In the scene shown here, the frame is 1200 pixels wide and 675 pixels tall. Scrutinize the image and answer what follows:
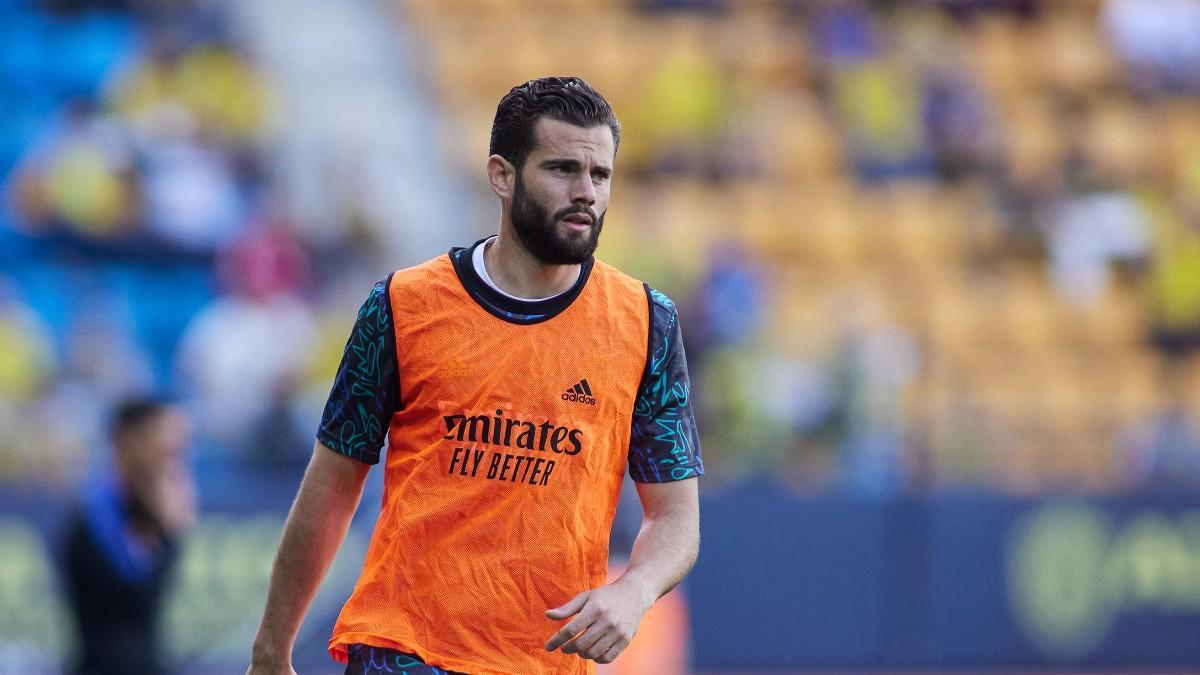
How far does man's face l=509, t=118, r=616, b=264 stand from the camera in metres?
4.03

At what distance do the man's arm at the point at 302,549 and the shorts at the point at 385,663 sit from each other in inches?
7.8

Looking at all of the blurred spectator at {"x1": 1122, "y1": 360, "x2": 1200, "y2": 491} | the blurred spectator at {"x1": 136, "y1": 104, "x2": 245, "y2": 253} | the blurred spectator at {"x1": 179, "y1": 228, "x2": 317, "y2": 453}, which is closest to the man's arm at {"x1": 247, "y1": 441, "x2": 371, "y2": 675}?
the blurred spectator at {"x1": 179, "y1": 228, "x2": 317, "y2": 453}

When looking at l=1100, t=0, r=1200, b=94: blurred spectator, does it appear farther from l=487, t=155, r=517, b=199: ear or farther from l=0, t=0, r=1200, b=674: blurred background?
l=487, t=155, r=517, b=199: ear

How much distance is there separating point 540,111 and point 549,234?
269 millimetres

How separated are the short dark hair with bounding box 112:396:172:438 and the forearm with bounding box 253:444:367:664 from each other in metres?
3.62

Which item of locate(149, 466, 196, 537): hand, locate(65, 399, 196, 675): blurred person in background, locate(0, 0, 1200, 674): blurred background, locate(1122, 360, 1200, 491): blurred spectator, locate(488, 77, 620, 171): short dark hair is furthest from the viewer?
locate(1122, 360, 1200, 491): blurred spectator

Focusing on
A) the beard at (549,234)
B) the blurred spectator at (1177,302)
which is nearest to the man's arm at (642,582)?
the beard at (549,234)

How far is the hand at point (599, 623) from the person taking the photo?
3.72m

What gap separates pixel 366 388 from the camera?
412cm

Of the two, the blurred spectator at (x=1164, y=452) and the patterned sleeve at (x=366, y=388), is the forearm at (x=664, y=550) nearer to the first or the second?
the patterned sleeve at (x=366, y=388)

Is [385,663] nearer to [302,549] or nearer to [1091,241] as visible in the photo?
[302,549]

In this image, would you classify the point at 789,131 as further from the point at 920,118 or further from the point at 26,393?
the point at 26,393

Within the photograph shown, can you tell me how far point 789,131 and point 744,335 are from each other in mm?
3814

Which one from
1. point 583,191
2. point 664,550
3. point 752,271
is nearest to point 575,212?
point 583,191
